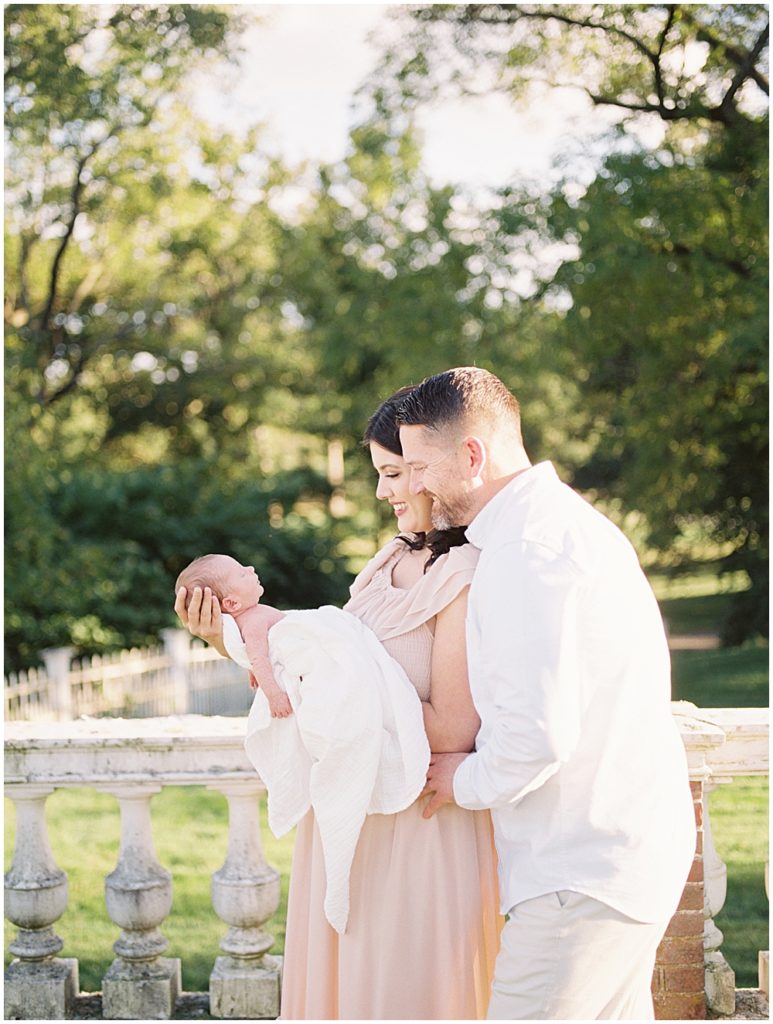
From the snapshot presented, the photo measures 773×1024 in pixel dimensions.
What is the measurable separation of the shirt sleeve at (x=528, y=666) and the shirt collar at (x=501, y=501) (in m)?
0.11

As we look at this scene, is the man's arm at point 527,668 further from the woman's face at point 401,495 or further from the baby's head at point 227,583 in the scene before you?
the baby's head at point 227,583

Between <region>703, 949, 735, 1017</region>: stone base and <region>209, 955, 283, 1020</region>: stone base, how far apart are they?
1.26 metres

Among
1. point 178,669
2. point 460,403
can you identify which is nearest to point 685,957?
point 460,403

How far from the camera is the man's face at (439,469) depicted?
2.37 meters

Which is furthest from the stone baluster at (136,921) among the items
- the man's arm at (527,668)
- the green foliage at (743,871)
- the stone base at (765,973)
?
the green foliage at (743,871)

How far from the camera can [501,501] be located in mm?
2250

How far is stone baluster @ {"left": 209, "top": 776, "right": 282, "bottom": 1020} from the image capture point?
10.7 ft

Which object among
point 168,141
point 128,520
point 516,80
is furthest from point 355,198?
point 516,80

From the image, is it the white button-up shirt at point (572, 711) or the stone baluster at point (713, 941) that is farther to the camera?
the stone baluster at point (713, 941)

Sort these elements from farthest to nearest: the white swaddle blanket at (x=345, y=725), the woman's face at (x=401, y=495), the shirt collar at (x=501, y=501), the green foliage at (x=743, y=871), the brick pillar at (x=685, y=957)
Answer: the green foliage at (x=743, y=871)
the brick pillar at (x=685, y=957)
the woman's face at (x=401, y=495)
the white swaddle blanket at (x=345, y=725)
the shirt collar at (x=501, y=501)

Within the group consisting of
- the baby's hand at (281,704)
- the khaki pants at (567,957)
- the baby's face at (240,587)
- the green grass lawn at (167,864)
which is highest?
the baby's face at (240,587)

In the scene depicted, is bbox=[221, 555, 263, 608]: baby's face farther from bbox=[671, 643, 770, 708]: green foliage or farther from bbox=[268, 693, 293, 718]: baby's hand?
bbox=[671, 643, 770, 708]: green foliage

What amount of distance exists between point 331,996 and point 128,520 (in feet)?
49.7

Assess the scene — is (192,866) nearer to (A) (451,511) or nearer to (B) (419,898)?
(B) (419,898)
